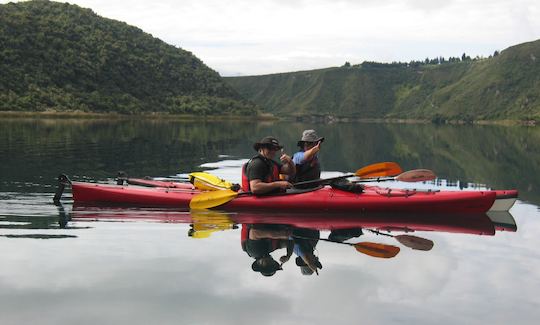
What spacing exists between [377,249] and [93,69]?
136 meters

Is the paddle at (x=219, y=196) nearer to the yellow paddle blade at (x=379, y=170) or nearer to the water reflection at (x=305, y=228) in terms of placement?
the yellow paddle blade at (x=379, y=170)

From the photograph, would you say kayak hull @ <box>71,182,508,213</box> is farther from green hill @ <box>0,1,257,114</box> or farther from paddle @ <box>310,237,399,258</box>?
green hill @ <box>0,1,257,114</box>

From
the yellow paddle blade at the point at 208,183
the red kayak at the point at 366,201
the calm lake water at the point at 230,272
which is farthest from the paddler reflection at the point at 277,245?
the yellow paddle blade at the point at 208,183

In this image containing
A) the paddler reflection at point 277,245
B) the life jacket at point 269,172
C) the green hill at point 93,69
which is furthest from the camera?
the green hill at point 93,69

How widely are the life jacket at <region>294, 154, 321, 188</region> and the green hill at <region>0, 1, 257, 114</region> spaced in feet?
307

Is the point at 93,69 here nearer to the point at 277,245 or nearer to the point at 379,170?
the point at 379,170

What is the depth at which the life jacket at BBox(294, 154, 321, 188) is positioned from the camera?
1469 centimetres

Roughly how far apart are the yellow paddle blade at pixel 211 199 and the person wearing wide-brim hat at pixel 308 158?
1732mm

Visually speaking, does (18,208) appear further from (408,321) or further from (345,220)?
(408,321)

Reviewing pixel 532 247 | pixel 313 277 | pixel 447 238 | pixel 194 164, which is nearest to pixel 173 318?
pixel 313 277

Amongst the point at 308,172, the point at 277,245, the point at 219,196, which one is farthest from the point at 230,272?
the point at 308,172

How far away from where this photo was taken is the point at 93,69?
137750 mm

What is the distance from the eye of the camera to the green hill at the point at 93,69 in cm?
11488

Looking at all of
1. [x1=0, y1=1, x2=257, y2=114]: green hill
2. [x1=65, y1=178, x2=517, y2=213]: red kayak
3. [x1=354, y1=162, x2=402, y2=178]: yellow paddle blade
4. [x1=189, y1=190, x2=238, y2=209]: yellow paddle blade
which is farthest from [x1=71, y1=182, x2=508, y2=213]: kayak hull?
[x1=0, y1=1, x2=257, y2=114]: green hill
